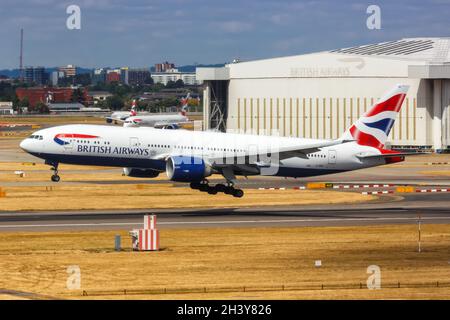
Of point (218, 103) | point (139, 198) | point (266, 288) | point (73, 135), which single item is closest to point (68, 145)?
point (73, 135)

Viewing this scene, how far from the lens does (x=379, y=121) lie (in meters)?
74.2

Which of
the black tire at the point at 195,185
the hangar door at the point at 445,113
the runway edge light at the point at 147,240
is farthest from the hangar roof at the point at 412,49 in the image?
the runway edge light at the point at 147,240

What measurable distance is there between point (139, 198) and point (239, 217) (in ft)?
46.3

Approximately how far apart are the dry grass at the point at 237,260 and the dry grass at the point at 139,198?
15.5 meters

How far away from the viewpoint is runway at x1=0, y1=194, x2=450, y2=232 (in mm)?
60906

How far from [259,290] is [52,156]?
35.7 meters

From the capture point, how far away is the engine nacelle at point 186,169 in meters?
66.1

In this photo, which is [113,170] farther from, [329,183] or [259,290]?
[259,290]

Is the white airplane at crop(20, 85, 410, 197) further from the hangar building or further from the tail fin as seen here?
the hangar building

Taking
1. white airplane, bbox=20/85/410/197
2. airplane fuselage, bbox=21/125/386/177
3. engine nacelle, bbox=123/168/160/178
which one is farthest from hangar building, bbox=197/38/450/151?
engine nacelle, bbox=123/168/160/178

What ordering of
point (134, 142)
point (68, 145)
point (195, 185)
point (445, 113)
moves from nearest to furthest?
point (134, 142), point (68, 145), point (195, 185), point (445, 113)

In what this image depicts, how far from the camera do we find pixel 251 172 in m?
69.8

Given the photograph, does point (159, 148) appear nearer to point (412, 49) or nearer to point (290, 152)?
point (290, 152)
